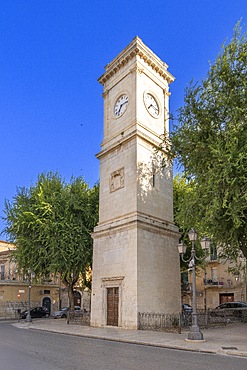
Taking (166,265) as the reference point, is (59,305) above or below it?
below

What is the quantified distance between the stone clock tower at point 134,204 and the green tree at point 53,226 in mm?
4025

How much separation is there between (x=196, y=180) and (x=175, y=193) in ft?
38.6

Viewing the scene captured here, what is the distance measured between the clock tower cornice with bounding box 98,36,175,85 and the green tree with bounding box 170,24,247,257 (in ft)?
25.2

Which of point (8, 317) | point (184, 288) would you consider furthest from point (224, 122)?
point (8, 317)

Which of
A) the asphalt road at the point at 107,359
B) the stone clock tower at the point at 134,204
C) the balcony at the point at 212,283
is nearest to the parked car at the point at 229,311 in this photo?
the stone clock tower at the point at 134,204

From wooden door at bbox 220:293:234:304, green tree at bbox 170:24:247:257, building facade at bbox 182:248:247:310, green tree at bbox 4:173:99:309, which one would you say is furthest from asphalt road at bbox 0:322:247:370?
wooden door at bbox 220:293:234:304

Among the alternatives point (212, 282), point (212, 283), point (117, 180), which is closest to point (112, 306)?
point (117, 180)

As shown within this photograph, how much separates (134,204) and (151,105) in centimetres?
722

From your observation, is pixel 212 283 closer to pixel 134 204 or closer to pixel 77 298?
pixel 77 298

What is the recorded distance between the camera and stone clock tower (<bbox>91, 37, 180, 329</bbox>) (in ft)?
68.0

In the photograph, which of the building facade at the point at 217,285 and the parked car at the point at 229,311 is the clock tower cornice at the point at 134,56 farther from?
the building facade at the point at 217,285

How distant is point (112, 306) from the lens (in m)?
21.4

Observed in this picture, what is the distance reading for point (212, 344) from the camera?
42.6 ft

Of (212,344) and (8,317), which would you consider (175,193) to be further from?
(8,317)
